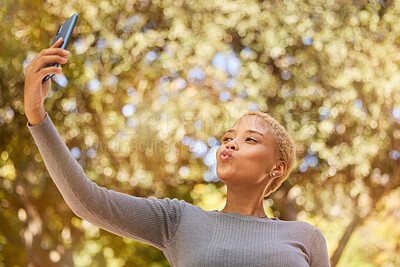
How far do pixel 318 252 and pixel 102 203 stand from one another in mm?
577

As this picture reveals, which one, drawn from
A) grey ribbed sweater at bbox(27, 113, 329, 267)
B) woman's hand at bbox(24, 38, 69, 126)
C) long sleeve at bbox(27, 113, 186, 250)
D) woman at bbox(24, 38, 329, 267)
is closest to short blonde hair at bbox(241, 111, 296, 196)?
woman at bbox(24, 38, 329, 267)

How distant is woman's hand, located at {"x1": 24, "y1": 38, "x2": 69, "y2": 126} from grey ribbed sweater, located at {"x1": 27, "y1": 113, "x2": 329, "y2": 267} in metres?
0.03

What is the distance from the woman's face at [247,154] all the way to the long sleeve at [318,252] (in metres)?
0.21

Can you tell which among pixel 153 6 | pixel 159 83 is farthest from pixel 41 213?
pixel 153 6

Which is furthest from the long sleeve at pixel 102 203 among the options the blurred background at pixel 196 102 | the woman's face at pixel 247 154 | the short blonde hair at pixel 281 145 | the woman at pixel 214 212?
the blurred background at pixel 196 102

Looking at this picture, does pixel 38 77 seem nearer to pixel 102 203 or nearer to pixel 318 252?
pixel 102 203

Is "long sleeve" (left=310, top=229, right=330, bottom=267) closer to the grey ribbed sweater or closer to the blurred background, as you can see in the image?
the grey ribbed sweater

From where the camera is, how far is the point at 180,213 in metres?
1.21

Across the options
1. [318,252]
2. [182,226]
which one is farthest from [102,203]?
[318,252]

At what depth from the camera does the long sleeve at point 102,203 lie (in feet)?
3.28

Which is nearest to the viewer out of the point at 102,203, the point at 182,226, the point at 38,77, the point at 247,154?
the point at 38,77

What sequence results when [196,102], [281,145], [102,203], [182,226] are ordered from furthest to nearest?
1. [196,102]
2. [281,145]
3. [182,226]
4. [102,203]

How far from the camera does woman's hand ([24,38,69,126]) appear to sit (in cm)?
95

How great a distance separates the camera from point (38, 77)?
0.96 meters
